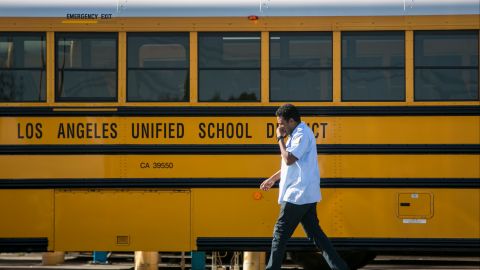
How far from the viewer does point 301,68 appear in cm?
815

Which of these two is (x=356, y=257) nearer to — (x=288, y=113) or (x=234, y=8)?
(x=288, y=113)

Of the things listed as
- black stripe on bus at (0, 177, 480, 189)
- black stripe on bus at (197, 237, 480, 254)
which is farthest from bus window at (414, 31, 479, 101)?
black stripe on bus at (197, 237, 480, 254)

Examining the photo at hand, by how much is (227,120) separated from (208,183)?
1.75 ft

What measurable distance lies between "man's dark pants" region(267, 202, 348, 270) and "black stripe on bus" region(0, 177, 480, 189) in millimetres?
920

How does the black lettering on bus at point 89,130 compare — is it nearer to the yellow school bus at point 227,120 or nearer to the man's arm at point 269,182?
the yellow school bus at point 227,120

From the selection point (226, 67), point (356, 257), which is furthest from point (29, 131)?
point (356, 257)

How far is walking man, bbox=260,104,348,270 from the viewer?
280 inches

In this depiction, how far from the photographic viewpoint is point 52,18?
26.9ft

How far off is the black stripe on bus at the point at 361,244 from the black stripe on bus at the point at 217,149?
71 centimetres

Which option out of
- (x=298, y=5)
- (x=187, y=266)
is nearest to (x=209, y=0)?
(x=298, y=5)

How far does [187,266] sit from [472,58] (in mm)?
4559

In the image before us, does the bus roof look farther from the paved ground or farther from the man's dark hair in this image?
the paved ground

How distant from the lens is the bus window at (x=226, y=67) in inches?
321

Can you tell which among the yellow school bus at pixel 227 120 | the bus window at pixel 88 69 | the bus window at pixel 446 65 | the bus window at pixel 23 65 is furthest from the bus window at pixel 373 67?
the bus window at pixel 23 65
